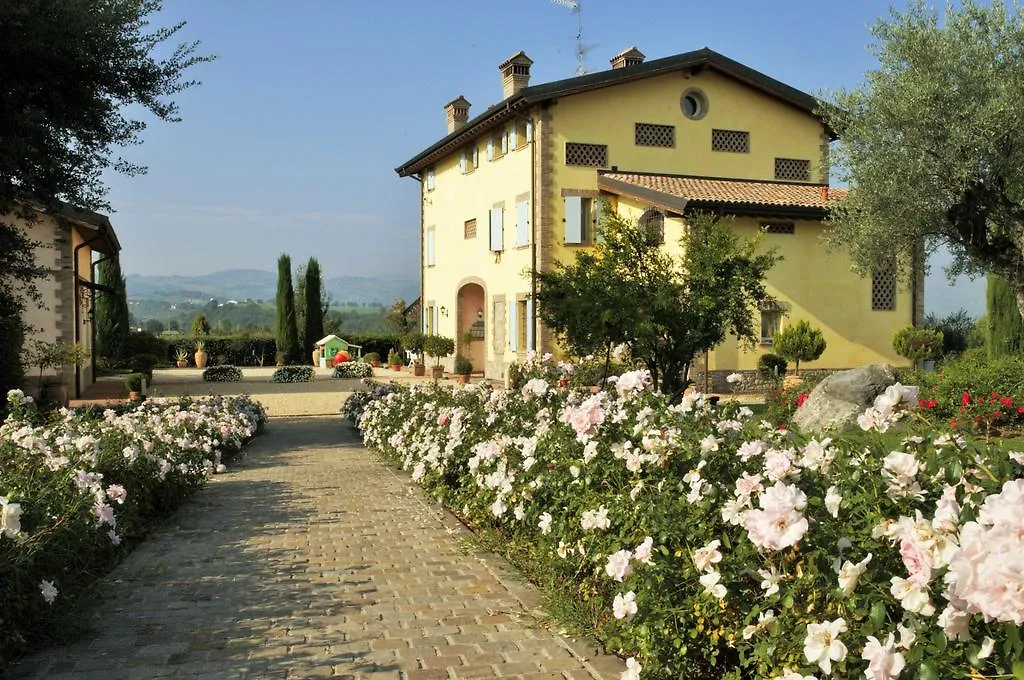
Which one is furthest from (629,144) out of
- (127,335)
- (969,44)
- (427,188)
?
(127,335)

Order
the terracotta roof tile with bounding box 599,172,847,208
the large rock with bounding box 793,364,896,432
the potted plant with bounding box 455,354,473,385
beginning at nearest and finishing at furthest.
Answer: the large rock with bounding box 793,364,896,432 < the terracotta roof tile with bounding box 599,172,847,208 < the potted plant with bounding box 455,354,473,385

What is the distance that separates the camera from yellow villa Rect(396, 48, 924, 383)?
19688mm

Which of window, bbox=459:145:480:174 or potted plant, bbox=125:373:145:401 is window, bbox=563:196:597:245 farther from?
potted plant, bbox=125:373:145:401

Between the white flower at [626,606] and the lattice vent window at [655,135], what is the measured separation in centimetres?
2111

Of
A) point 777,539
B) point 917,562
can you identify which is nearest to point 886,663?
point 917,562

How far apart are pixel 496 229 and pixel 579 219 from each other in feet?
11.9

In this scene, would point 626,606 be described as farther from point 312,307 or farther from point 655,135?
point 312,307

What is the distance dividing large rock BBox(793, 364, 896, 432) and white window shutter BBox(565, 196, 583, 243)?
12.3 meters

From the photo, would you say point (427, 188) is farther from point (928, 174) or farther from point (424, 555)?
point (424, 555)

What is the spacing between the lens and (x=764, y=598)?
2842 mm

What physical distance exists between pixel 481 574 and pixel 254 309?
180 metres

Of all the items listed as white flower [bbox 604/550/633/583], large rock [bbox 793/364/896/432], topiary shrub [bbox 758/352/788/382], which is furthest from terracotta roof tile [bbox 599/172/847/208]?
white flower [bbox 604/550/633/583]

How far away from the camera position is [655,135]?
76.4ft

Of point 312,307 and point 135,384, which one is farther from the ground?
point 312,307
